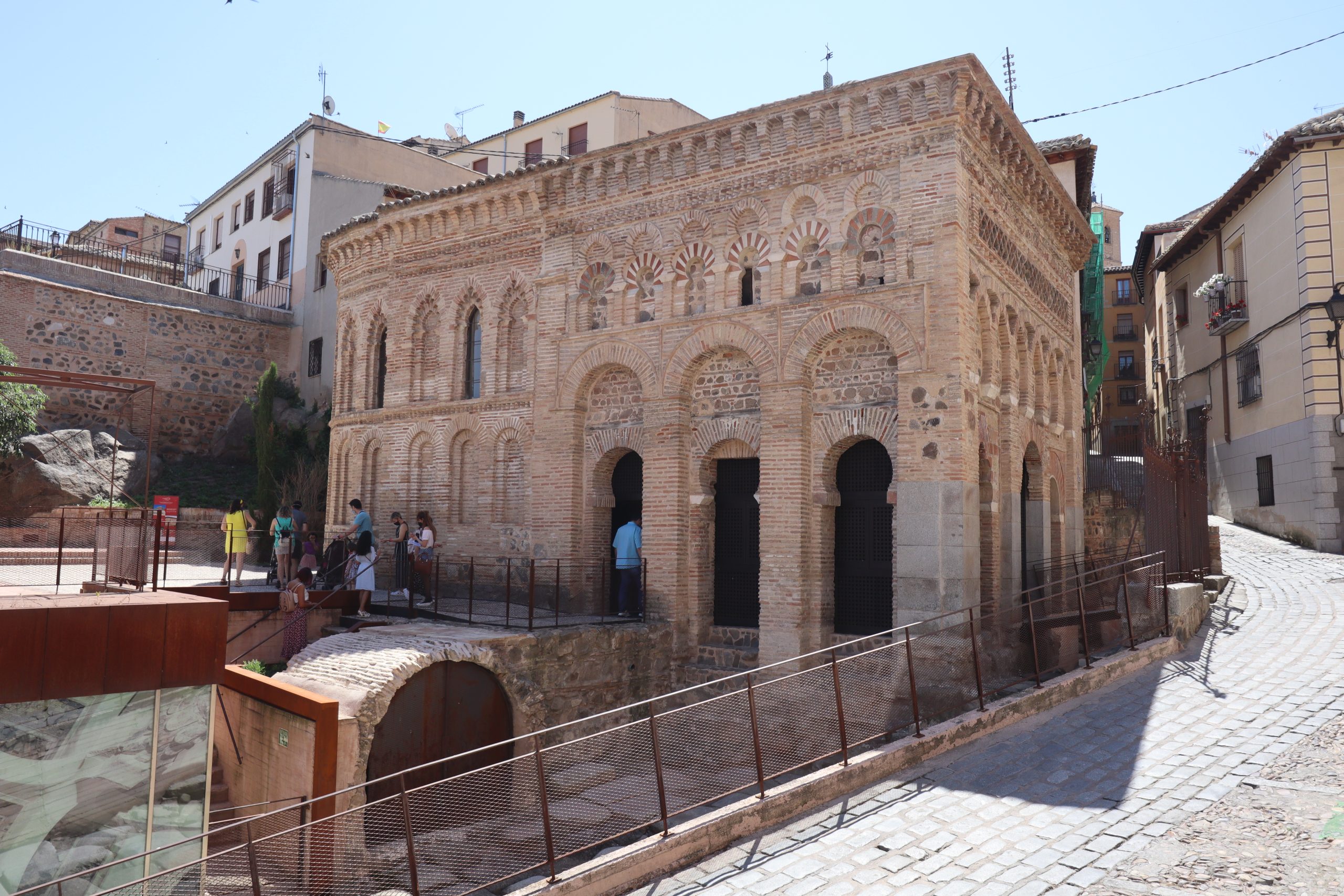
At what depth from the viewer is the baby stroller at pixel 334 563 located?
15125mm

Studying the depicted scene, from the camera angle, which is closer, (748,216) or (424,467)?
(748,216)

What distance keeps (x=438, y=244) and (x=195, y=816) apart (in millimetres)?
11893

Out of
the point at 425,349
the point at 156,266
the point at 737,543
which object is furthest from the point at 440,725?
the point at 156,266

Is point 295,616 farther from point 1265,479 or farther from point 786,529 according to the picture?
point 1265,479

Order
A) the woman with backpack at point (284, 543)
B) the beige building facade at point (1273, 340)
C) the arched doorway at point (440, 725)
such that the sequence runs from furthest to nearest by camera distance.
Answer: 1. the beige building facade at point (1273, 340)
2. the woman with backpack at point (284, 543)
3. the arched doorway at point (440, 725)

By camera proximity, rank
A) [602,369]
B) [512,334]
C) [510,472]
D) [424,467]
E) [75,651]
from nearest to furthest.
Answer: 1. [75,651]
2. [602,369]
3. [510,472]
4. [512,334]
5. [424,467]

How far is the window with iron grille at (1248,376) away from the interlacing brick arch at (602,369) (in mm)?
16000

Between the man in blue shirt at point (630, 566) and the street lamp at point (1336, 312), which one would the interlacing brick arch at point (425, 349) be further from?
the street lamp at point (1336, 312)

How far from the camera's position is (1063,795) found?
7.44 meters

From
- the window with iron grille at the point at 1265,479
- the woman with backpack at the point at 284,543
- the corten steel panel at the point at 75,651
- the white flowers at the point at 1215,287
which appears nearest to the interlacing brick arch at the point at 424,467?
the woman with backpack at the point at 284,543

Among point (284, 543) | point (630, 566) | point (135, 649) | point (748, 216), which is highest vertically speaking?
point (748, 216)

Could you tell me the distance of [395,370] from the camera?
58.5ft

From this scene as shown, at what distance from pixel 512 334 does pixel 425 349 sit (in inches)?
92.1

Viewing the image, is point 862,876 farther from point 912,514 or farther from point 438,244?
point 438,244
